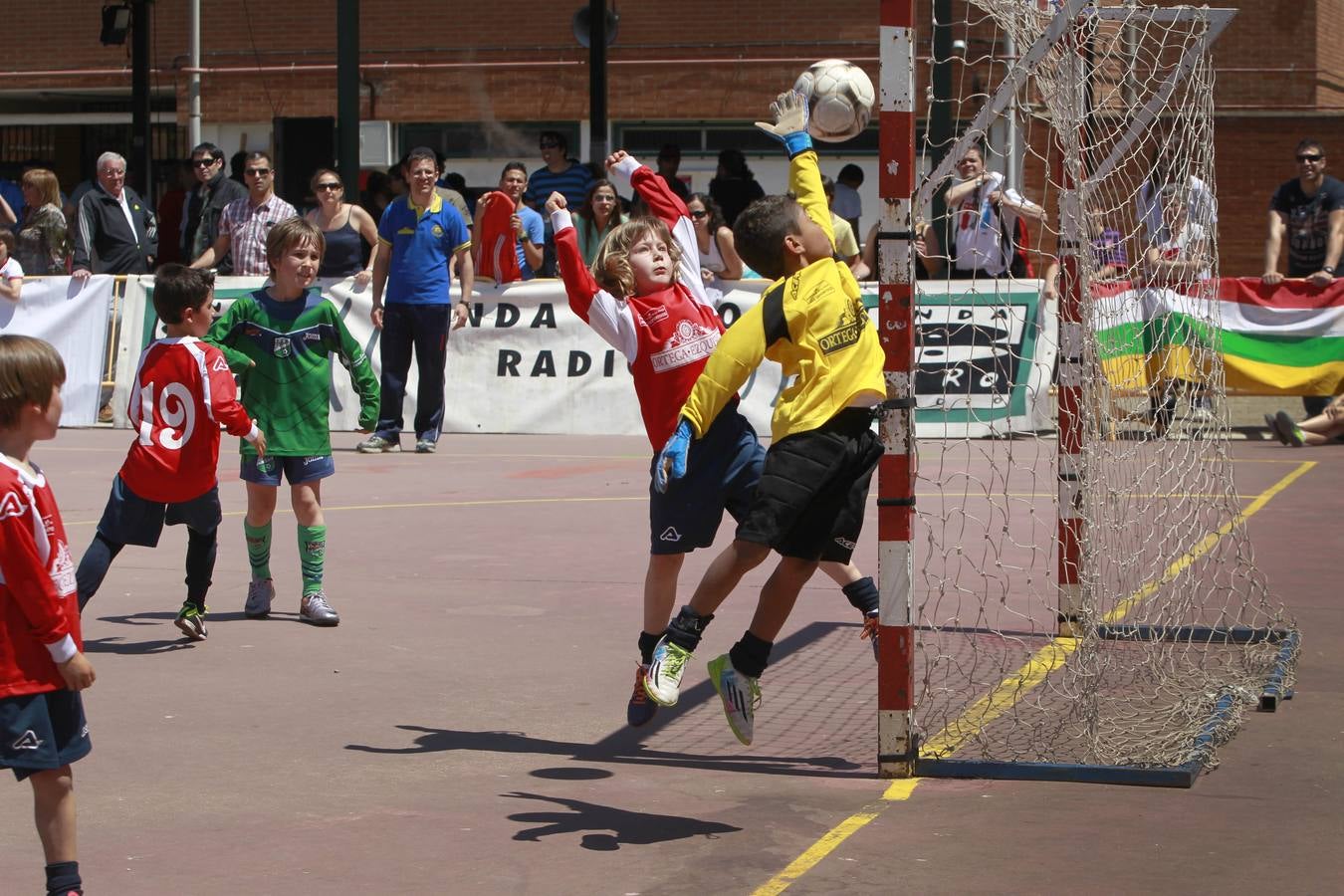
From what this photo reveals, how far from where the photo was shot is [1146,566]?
28.2 ft

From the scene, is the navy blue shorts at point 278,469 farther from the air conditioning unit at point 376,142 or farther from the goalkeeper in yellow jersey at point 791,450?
the air conditioning unit at point 376,142

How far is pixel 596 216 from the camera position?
55.6ft

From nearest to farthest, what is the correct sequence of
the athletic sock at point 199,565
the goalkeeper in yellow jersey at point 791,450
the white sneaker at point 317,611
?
the goalkeeper in yellow jersey at point 791,450 < the athletic sock at point 199,565 < the white sneaker at point 317,611

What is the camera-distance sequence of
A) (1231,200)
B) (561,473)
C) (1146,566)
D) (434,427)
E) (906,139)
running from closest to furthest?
(906,139) → (1146,566) → (561,473) → (434,427) → (1231,200)

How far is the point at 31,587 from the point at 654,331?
3257mm

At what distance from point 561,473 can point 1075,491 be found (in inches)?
268

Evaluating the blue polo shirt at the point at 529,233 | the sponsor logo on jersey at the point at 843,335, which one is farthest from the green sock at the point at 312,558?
the blue polo shirt at the point at 529,233

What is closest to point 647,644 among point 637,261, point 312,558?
point 637,261

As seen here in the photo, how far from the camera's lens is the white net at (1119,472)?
6.86m

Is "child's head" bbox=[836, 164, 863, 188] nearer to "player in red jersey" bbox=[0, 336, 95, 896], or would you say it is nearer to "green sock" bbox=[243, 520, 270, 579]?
"green sock" bbox=[243, 520, 270, 579]

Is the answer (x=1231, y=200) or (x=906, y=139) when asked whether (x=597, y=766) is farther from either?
(x=1231, y=200)

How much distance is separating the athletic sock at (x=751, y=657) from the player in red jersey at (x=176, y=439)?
2.86 m

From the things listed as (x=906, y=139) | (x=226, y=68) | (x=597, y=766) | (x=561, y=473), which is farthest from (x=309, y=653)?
(x=226, y=68)

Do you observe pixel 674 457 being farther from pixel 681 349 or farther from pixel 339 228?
pixel 339 228
